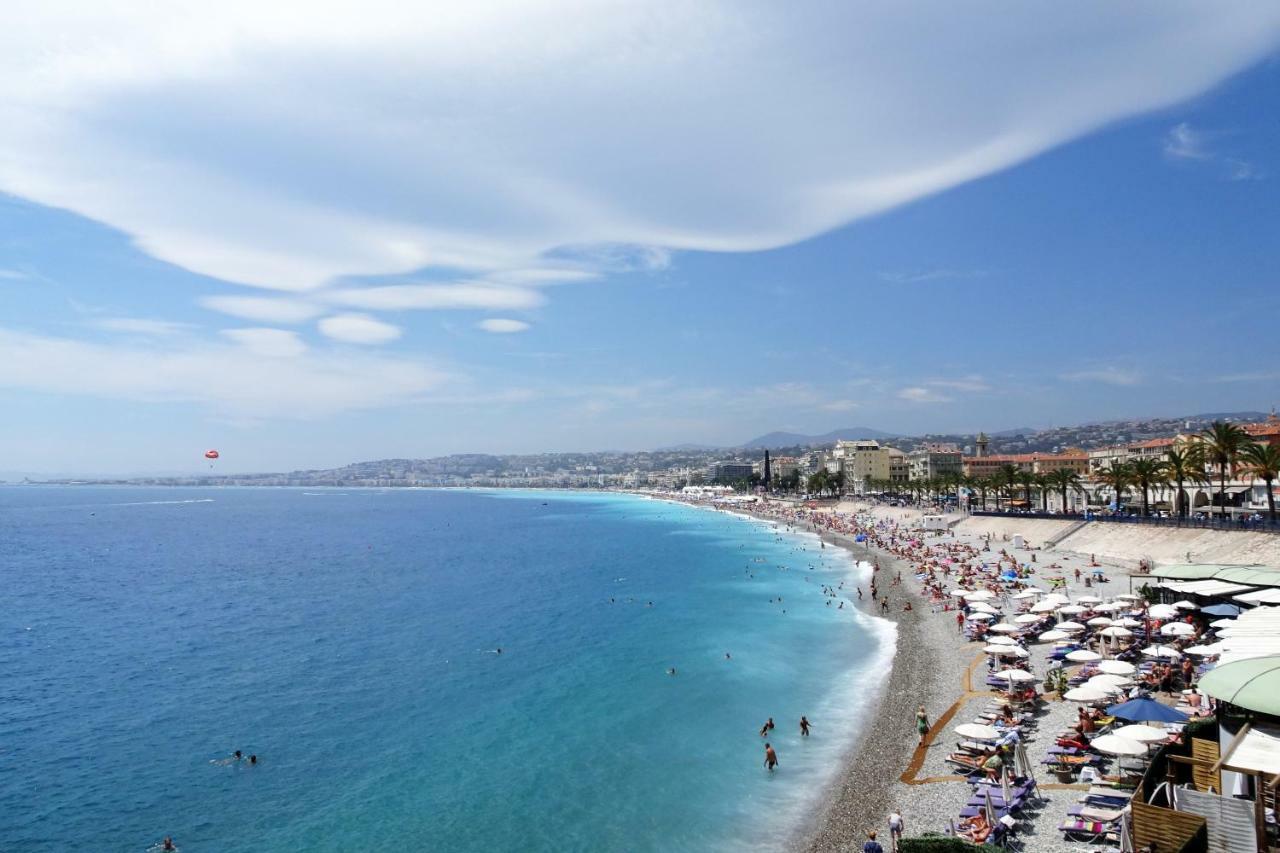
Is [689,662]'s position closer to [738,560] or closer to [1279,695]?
[1279,695]

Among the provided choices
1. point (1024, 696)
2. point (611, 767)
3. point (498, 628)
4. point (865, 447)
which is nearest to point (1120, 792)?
point (1024, 696)

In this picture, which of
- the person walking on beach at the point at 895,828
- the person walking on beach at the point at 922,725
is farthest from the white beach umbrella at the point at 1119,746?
the person walking on beach at the point at 922,725

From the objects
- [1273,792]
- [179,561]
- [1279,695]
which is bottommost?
[179,561]

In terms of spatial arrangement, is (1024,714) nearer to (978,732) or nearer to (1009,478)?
(978,732)

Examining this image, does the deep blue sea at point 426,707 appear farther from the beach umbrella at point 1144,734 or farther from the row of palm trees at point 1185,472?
the row of palm trees at point 1185,472

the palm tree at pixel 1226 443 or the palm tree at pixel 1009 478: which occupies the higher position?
the palm tree at pixel 1226 443

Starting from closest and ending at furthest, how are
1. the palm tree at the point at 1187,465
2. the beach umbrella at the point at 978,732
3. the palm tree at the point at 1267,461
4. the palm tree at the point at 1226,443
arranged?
the beach umbrella at the point at 978,732 < the palm tree at the point at 1267,461 < the palm tree at the point at 1226,443 < the palm tree at the point at 1187,465

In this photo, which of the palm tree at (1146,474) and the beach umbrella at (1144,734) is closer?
the beach umbrella at (1144,734)
